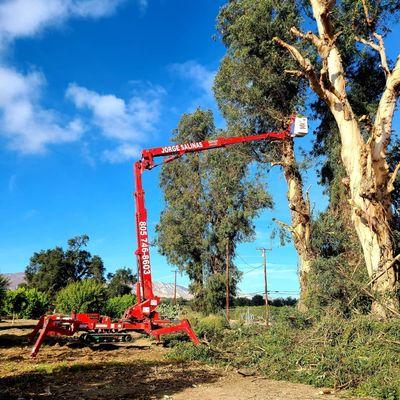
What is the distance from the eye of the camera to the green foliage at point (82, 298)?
78.7ft

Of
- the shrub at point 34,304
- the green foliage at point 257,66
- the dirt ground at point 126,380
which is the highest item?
the green foliage at point 257,66

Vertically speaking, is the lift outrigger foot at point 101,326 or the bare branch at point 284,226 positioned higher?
the bare branch at point 284,226

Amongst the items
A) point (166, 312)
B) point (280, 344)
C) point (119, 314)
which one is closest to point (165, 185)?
point (119, 314)

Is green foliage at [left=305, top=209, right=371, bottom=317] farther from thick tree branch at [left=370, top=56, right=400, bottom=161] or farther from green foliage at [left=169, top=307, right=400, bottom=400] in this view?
thick tree branch at [left=370, top=56, right=400, bottom=161]

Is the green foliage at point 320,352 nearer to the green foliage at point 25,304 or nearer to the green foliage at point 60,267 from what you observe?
the green foliage at point 25,304

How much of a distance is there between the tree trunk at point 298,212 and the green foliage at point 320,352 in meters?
5.23

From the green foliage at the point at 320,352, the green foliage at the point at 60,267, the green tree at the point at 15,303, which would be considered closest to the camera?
the green foliage at the point at 320,352

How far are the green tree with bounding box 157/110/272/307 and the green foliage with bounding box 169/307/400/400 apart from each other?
20274 mm

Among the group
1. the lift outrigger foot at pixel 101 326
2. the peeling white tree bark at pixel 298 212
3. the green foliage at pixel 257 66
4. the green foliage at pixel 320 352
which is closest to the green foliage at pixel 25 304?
the lift outrigger foot at pixel 101 326

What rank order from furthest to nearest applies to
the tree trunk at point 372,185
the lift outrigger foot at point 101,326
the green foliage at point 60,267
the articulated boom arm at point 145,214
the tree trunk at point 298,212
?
1. the green foliage at point 60,267
2. the tree trunk at point 298,212
3. the articulated boom arm at point 145,214
4. the lift outrigger foot at point 101,326
5. the tree trunk at point 372,185

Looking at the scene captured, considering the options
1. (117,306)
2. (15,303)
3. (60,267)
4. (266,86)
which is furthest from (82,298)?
(60,267)

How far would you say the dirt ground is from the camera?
718 centimetres

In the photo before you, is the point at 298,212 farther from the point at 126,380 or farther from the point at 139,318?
the point at 126,380

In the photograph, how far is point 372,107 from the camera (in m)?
17.6
